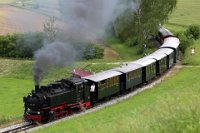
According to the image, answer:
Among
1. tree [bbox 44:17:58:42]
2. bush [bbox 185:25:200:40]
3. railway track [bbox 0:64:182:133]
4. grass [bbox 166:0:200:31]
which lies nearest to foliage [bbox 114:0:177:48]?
tree [bbox 44:17:58:42]

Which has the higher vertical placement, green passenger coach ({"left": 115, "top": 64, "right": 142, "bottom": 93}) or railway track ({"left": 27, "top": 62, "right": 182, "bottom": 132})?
green passenger coach ({"left": 115, "top": 64, "right": 142, "bottom": 93})

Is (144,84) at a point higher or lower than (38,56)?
lower

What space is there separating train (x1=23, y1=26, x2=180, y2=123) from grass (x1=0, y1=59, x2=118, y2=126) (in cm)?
817

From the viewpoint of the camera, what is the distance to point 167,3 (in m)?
57.9

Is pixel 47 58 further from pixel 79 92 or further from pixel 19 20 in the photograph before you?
pixel 19 20

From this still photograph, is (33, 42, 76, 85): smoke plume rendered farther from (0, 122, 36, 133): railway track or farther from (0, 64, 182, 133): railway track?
(0, 64, 182, 133): railway track

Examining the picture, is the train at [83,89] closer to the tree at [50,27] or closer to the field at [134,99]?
the field at [134,99]

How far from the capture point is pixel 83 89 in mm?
26219

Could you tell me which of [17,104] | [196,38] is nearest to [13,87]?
[17,104]

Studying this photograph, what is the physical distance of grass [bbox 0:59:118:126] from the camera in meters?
38.3

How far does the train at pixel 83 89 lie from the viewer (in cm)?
2333

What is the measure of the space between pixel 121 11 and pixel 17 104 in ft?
78.9

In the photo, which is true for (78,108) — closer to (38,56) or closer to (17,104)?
(38,56)

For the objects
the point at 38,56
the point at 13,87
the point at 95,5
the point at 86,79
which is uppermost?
the point at 95,5
